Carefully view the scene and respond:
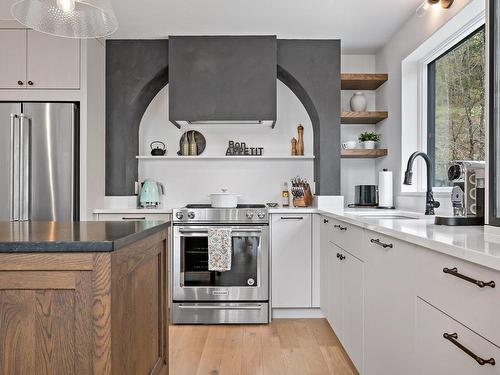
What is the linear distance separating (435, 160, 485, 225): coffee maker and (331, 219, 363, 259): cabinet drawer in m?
0.48

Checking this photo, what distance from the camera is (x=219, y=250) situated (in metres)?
3.47

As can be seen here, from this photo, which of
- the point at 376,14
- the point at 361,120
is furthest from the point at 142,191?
the point at 376,14

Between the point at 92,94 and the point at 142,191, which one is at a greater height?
the point at 92,94

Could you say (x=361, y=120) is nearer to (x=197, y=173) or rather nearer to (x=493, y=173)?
(x=197, y=173)

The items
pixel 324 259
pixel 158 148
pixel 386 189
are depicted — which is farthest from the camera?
pixel 158 148

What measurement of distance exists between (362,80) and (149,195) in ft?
7.37

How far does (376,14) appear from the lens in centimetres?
334

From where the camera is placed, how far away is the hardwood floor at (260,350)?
8.64 ft

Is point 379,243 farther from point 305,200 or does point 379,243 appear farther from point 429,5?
point 305,200

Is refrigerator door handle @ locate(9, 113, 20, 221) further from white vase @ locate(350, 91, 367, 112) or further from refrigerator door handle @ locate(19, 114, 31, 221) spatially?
white vase @ locate(350, 91, 367, 112)

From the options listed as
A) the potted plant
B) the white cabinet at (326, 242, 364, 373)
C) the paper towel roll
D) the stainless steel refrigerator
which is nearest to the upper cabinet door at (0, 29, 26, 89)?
the stainless steel refrigerator

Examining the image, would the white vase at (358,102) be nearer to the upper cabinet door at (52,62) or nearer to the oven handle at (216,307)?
the oven handle at (216,307)

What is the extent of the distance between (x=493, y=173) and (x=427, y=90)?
2.06m

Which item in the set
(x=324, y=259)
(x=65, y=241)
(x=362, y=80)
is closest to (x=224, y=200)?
(x=324, y=259)
